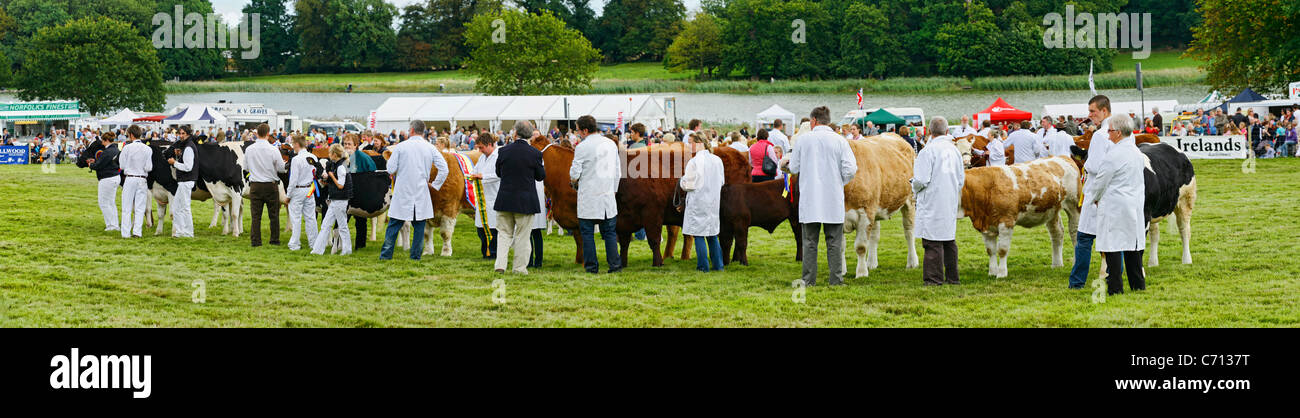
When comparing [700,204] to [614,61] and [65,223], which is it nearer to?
[65,223]

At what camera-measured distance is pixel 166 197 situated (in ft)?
51.6

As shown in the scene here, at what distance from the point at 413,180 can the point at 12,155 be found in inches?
1297

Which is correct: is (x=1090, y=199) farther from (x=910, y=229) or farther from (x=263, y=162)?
(x=263, y=162)

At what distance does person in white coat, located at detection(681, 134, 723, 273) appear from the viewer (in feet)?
38.4

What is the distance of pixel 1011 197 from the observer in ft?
34.3

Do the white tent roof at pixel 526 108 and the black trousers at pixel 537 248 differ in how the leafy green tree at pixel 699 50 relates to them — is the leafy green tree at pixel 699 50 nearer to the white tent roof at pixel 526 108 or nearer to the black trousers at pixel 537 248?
the white tent roof at pixel 526 108

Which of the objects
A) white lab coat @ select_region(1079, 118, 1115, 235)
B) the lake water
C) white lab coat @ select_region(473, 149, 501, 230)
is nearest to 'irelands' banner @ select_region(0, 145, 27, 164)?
the lake water

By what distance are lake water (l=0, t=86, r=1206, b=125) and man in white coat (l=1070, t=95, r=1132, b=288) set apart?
45.6 meters

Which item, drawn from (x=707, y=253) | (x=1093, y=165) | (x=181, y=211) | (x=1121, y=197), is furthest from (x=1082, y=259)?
(x=181, y=211)

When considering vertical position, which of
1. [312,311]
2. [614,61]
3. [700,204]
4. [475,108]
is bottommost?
[312,311]

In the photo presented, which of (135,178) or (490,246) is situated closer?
(490,246)
